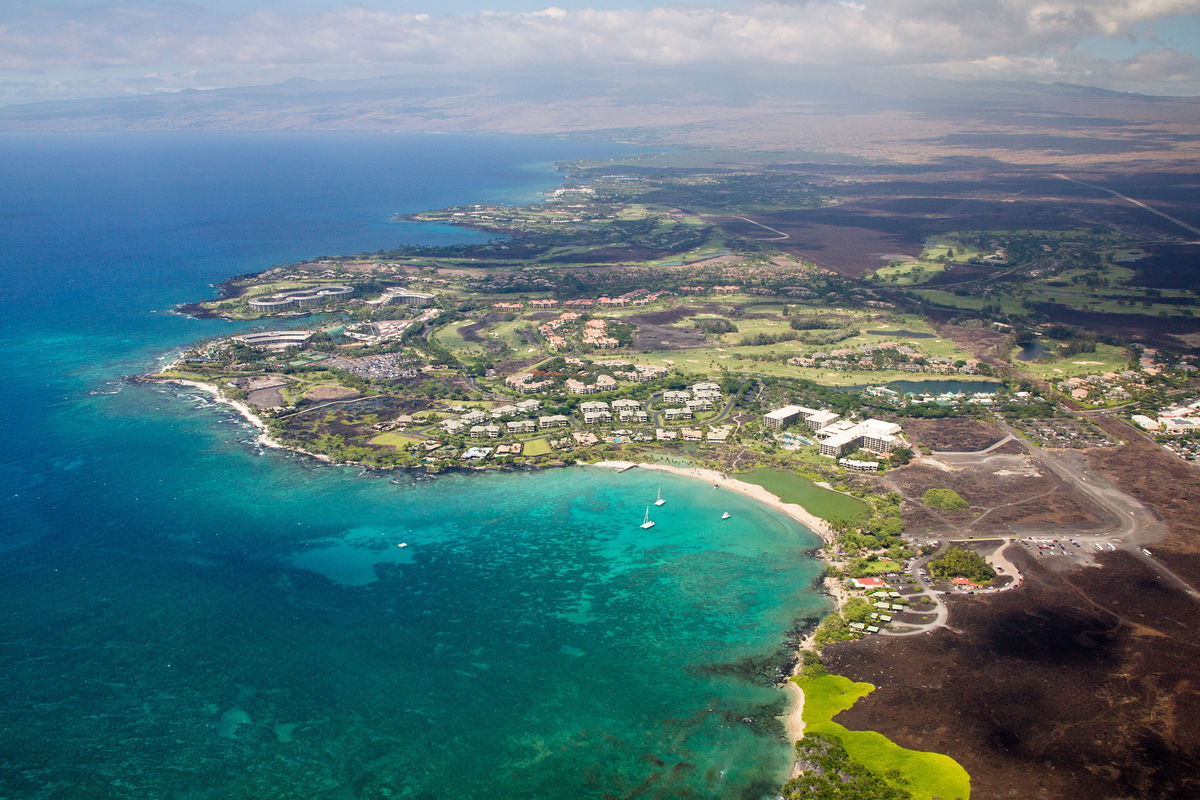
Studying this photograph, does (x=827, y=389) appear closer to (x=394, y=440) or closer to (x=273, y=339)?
(x=394, y=440)

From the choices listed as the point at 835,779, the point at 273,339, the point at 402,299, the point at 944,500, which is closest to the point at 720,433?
the point at 944,500

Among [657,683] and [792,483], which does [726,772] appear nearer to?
[657,683]

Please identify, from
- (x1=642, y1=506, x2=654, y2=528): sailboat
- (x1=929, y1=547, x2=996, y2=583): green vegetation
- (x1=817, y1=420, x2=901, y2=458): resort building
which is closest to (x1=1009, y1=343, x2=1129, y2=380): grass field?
(x1=817, y1=420, x2=901, y2=458): resort building

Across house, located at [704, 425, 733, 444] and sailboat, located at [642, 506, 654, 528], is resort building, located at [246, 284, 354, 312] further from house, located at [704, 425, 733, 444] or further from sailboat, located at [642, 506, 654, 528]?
sailboat, located at [642, 506, 654, 528]

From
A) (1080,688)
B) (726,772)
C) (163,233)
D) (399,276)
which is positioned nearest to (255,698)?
(726,772)

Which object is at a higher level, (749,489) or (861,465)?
(861,465)
